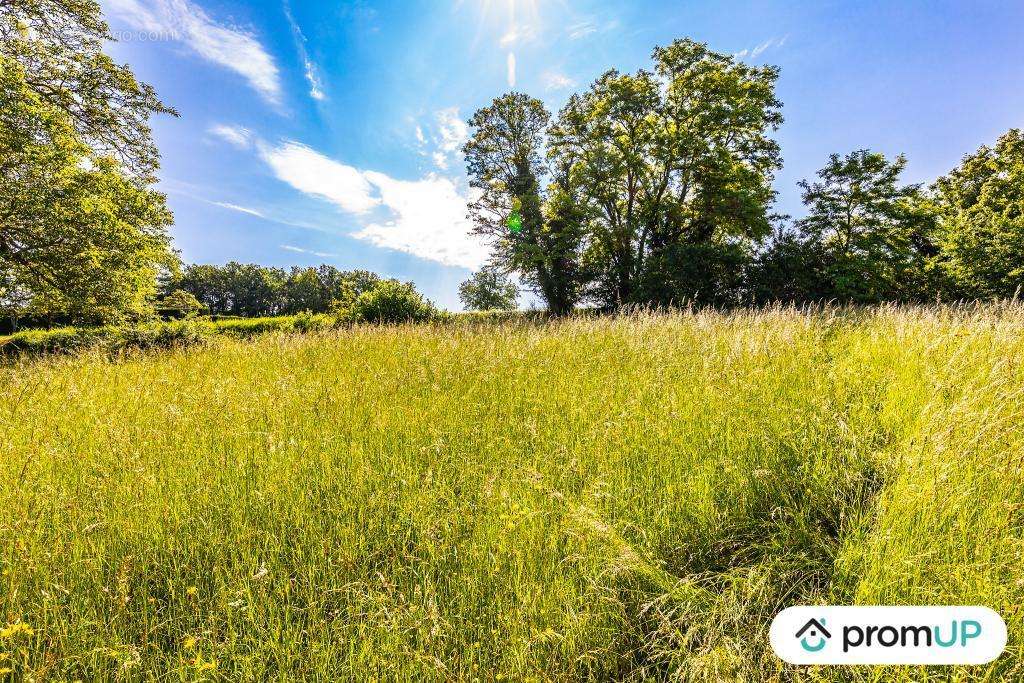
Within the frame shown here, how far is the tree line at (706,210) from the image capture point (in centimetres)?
1602

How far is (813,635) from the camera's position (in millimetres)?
1507

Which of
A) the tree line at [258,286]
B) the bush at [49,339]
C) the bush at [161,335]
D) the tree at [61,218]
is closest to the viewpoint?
the tree at [61,218]

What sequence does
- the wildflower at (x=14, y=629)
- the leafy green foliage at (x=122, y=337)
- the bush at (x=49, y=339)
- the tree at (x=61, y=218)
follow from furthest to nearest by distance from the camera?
the bush at (x=49, y=339) → the leafy green foliage at (x=122, y=337) → the tree at (x=61, y=218) → the wildflower at (x=14, y=629)

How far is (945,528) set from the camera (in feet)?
6.09

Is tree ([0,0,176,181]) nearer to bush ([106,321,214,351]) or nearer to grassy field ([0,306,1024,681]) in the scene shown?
bush ([106,321,214,351])

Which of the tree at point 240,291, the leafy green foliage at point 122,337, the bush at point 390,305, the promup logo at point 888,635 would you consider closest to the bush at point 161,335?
the leafy green foliage at point 122,337

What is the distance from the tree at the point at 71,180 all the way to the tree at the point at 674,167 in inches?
737

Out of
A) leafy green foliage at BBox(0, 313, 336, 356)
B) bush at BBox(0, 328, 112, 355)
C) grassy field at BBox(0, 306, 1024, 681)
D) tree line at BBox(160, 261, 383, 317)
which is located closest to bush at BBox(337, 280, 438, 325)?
leafy green foliage at BBox(0, 313, 336, 356)

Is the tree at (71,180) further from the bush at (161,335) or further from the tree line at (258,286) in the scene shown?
the tree line at (258,286)

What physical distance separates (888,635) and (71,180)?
18.1 m

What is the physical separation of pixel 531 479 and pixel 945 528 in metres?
2.17

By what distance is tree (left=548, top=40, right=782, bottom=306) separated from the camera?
58.2ft

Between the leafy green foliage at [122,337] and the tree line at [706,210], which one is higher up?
the tree line at [706,210]

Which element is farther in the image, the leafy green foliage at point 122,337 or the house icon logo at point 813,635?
the leafy green foliage at point 122,337
